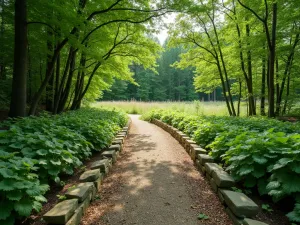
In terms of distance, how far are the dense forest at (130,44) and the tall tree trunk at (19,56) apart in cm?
2

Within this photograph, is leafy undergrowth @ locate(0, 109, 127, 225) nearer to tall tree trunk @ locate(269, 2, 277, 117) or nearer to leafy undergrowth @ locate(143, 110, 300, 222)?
→ leafy undergrowth @ locate(143, 110, 300, 222)

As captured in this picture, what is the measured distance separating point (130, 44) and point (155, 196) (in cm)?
876

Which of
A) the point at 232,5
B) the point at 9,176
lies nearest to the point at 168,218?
the point at 9,176

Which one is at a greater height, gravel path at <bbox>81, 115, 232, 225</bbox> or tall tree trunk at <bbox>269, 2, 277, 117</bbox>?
tall tree trunk at <bbox>269, 2, 277, 117</bbox>

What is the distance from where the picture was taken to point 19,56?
527cm

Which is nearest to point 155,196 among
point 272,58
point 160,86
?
point 272,58

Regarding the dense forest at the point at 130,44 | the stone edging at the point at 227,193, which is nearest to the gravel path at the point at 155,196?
the stone edging at the point at 227,193

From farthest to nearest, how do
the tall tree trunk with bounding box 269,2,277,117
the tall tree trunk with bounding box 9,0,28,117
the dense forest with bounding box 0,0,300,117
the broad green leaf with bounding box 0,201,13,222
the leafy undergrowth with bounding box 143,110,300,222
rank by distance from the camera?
the tall tree trunk with bounding box 269,2,277,117 → the dense forest with bounding box 0,0,300,117 → the tall tree trunk with bounding box 9,0,28,117 → the leafy undergrowth with bounding box 143,110,300,222 → the broad green leaf with bounding box 0,201,13,222

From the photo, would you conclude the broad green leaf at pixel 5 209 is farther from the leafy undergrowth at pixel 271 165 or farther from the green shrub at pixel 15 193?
the leafy undergrowth at pixel 271 165

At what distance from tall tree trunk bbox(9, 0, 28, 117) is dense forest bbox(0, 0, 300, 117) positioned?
0.07ft

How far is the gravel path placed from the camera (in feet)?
8.01

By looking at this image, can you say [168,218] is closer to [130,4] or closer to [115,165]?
[115,165]

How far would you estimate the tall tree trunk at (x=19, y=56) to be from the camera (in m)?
5.22

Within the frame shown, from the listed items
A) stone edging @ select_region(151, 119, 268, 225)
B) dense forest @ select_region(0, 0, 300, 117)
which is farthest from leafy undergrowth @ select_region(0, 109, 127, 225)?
dense forest @ select_region(0, 0, 300, 117)
